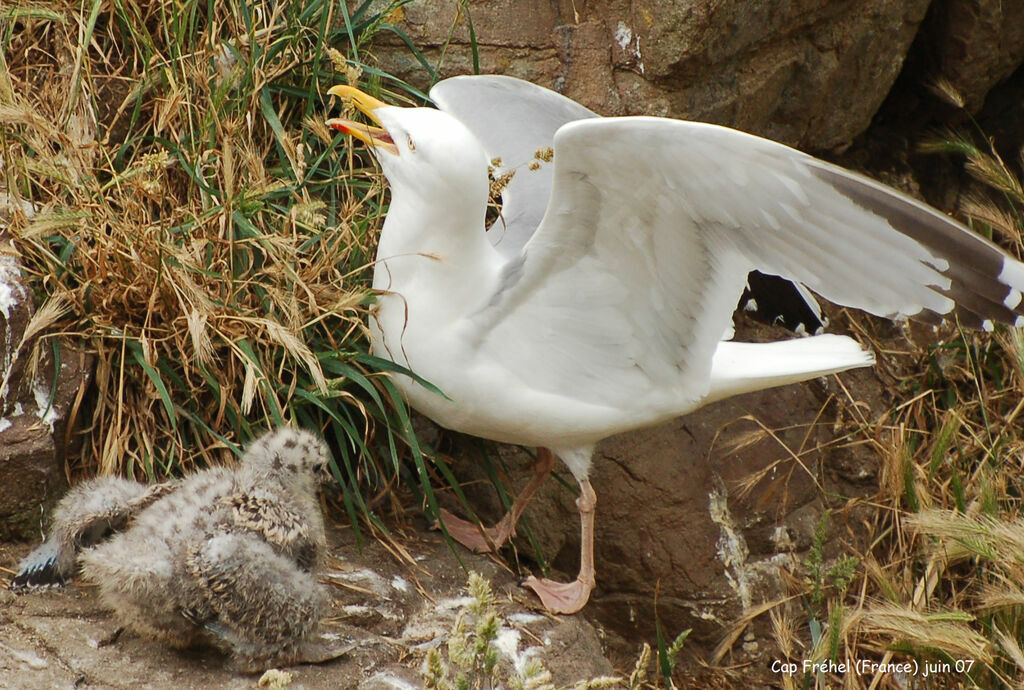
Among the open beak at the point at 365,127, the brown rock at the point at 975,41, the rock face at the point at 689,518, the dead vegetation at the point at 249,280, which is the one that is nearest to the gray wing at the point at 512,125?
the dead vegetation at the point at 249,280

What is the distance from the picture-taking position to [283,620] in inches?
112

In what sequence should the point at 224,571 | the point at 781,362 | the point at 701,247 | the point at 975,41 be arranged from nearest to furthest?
the point at 224,571 → the point at 701,247 → the point at 781,362 → the point at 975,41

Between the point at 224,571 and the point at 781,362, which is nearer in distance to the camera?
the point at 224,571

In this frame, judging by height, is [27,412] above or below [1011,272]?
below

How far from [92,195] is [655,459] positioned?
2.20 meters

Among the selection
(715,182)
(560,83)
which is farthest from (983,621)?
Answer: (560,83)

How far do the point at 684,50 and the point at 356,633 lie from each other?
2.38 metres

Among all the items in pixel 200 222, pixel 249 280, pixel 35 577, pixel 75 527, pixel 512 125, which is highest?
pixel 512 125

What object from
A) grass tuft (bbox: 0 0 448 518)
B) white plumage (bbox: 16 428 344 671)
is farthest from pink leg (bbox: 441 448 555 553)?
white plumage (bbox: 16 428 344 671)

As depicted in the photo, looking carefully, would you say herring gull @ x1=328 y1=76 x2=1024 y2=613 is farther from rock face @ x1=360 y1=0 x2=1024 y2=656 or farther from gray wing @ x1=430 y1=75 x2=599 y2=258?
rock face @ x1=360 y1=0 x2=1024 y2=656

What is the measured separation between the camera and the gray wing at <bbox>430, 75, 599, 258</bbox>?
4.11 meters

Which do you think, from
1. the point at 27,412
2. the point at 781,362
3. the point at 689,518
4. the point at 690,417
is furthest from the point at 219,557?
the point at 690,417

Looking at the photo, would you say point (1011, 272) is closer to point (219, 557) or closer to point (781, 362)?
point (781, 362)

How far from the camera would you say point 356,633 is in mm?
3248
